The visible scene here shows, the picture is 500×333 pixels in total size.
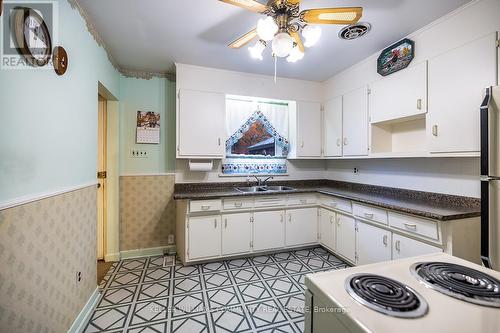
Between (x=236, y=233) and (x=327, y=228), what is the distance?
3.97 feet

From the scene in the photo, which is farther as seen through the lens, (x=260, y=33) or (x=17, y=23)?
(x=260, y=33)

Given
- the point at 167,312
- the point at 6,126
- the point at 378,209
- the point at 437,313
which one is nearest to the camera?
the point at 437,313

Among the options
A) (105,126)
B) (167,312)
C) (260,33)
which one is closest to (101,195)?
(105,126)

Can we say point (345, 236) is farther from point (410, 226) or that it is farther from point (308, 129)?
point (308, 129)

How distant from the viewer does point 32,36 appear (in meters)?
1.16

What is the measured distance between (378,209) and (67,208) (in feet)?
8.54

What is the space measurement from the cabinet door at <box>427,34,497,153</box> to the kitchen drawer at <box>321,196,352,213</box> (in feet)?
3.22

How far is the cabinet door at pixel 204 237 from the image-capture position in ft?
8.43

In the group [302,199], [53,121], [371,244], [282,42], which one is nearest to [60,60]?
[53,121]

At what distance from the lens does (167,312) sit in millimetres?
1821

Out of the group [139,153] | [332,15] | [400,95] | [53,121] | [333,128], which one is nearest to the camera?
[53,121]

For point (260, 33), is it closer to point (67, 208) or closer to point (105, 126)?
point (67, 208)

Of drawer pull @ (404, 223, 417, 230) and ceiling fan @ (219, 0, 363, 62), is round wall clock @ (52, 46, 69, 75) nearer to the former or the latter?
ceiling fan @ (219, 0, 363, 62)

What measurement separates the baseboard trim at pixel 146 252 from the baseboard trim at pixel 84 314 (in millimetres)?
870
